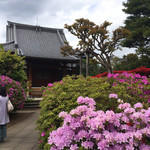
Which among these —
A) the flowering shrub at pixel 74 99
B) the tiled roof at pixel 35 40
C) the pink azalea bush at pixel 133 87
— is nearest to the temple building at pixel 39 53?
the tiled roof at pixel 35 40

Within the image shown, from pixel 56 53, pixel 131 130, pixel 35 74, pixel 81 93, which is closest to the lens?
pixel 131 130

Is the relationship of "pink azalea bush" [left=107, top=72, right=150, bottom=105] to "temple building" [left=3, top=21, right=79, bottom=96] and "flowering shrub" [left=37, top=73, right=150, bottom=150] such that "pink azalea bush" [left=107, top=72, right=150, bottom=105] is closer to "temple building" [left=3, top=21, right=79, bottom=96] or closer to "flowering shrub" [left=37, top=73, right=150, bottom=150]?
"flowering shrub" [left=37, top=73, right=150, bottom=150]

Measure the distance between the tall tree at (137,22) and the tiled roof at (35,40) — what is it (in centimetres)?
662

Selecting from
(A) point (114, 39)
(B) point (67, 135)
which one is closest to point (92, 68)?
(A) point (114, 39)

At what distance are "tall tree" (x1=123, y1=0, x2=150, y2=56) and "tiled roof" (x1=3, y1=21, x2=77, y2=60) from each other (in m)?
6.62

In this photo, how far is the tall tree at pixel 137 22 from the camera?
18.0m

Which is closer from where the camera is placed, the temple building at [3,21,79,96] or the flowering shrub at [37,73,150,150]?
the flowering shrub at [37,73,150,150]

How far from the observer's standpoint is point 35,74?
18312 millimetres

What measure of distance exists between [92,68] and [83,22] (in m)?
9.42

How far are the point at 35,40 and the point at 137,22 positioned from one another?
1157cm

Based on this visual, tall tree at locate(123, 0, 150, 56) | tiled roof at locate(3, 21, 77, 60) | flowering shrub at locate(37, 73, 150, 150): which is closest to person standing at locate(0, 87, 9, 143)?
flowering shrub at locate(37, 73, 150, 150)

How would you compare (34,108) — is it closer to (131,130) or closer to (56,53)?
(56,53)

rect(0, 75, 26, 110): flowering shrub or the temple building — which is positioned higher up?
the temple building

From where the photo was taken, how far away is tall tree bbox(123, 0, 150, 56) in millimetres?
17969
